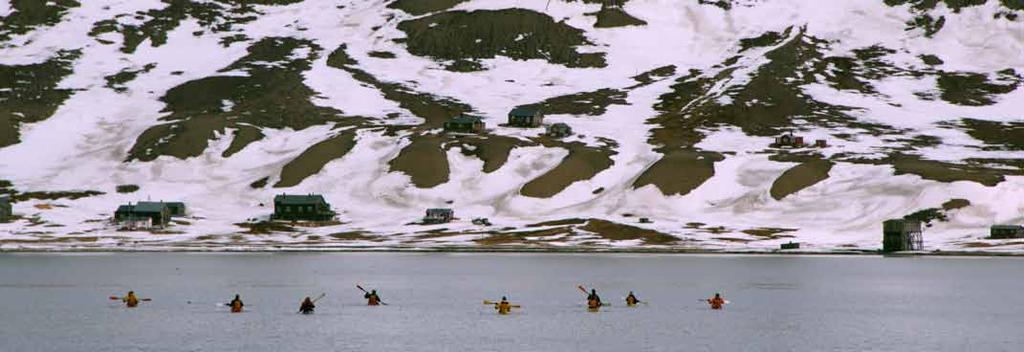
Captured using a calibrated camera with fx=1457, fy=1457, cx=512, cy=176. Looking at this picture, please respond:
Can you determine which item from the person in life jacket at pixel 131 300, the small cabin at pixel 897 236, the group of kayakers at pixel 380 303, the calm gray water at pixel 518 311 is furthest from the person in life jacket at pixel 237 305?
the small cabin at pixel 897 236

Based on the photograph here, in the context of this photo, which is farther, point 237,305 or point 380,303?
point 380,303

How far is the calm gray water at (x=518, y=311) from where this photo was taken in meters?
85.4

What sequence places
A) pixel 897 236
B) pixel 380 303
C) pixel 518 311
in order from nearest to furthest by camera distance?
pixel 518 311 → pixel 380 303 → pixel 897 236

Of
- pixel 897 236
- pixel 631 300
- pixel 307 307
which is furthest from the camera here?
pixel 897 236

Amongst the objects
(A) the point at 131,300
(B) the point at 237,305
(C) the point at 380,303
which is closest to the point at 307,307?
(B) the point at 237,305

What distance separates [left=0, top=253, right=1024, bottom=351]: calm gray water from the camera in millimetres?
85375

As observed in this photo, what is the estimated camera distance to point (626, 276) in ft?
515

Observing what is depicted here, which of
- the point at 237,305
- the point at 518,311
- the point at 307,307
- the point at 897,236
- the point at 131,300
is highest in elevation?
the point at 897,236

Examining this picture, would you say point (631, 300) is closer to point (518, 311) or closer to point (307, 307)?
point (518, 311)

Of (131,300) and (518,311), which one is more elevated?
(131,300)

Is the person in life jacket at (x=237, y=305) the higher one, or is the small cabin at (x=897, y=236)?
the small cabin at (x=897, y=236)

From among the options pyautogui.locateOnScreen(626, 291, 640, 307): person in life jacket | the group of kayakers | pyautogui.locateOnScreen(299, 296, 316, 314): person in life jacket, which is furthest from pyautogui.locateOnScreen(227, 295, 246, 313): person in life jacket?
pyautogui.locateOnScreen(626, 291, 640, 307): person in life jacket

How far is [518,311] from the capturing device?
353 ft

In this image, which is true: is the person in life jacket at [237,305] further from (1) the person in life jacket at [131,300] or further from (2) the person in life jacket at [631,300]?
(2) the person in life jacket at [631,300]
